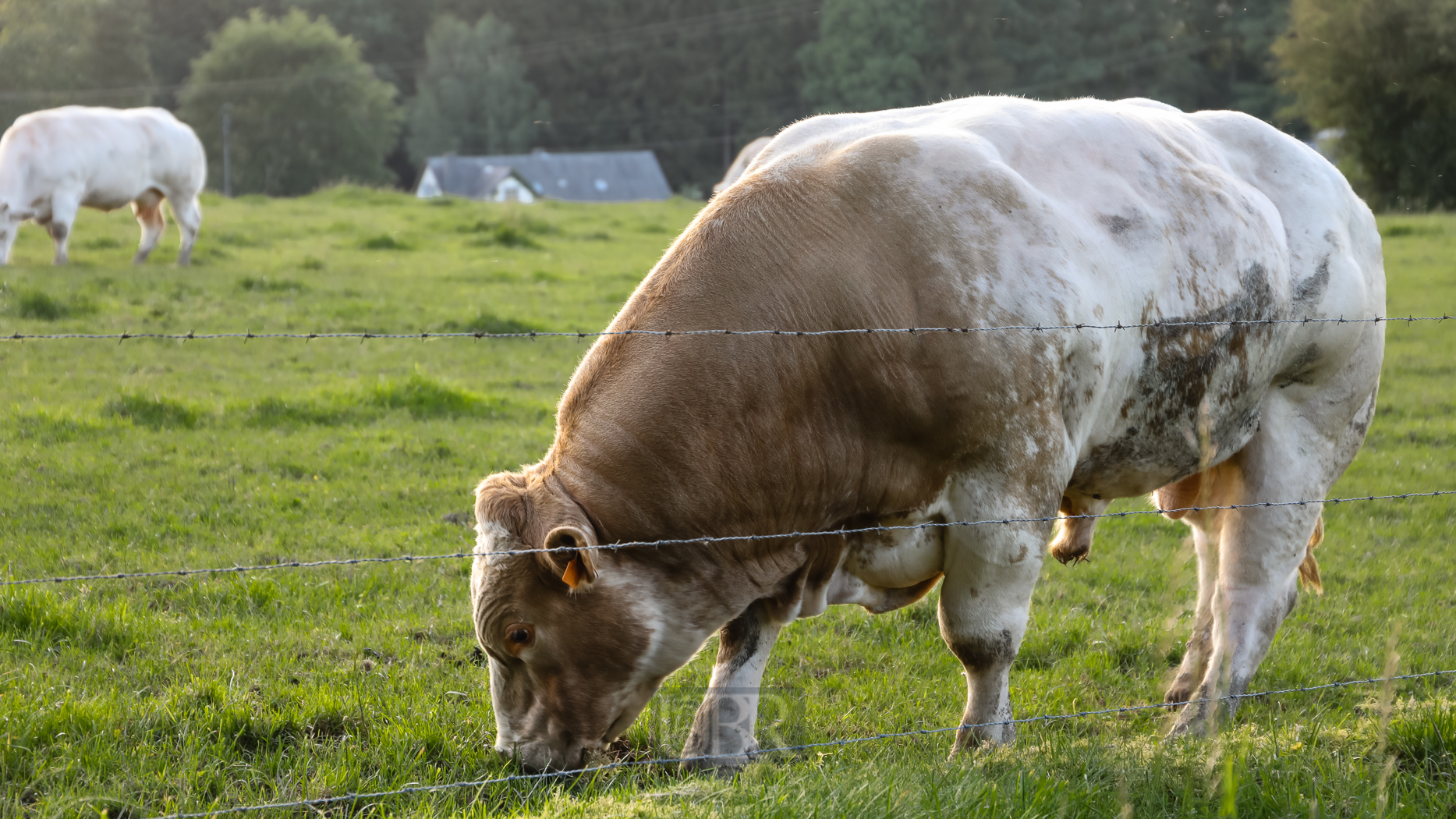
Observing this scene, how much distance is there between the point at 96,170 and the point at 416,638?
12582 mm

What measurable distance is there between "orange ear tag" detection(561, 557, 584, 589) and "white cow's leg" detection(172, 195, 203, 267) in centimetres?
1344

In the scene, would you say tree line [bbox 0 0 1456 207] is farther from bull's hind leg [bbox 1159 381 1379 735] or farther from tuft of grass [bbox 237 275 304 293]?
bull's hind leg [bbox 1159 381 1379 735]

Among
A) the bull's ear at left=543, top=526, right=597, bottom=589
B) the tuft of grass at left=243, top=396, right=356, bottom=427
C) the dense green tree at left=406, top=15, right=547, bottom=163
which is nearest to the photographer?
the bull's ear at left=543, top=526, right=597, bottom=589

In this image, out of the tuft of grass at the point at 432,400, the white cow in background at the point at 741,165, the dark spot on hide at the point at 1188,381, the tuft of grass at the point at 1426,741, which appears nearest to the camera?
the tuft of grass at the point at 1426,741

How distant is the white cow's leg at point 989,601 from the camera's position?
3.49 metres

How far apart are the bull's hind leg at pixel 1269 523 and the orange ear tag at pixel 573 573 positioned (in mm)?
2393

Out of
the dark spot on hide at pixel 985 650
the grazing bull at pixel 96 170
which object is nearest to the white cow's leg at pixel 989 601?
the dark spot on hide at pixel 985 650

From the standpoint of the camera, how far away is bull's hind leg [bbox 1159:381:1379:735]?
14.0 ft

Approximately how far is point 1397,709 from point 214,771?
3.61 metres

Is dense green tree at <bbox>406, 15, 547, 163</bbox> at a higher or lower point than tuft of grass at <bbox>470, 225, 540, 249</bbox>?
lower

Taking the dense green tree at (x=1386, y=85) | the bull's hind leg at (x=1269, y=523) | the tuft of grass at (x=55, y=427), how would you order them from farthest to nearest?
the dense green tree at (x=1386, y=85) < the tuft of grass at (x=55, y=427) < the bull's hind leg at (x=1269, y=523)

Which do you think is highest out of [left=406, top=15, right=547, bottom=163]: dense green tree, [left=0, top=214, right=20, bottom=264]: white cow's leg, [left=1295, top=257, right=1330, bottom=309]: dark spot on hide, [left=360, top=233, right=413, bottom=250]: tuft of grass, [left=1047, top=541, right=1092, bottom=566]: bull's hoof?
[left=1295, top=257, right=1330, bottom=309]: dark spot on hide

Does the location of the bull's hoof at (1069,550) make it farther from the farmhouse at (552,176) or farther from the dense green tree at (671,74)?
the dense green tree at (671,74)

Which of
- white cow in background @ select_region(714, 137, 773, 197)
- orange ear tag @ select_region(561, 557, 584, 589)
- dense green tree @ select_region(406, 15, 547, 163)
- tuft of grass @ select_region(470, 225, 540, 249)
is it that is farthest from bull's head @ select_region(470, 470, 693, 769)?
dense green tree @ select_region(406, 15, 547, 163)
